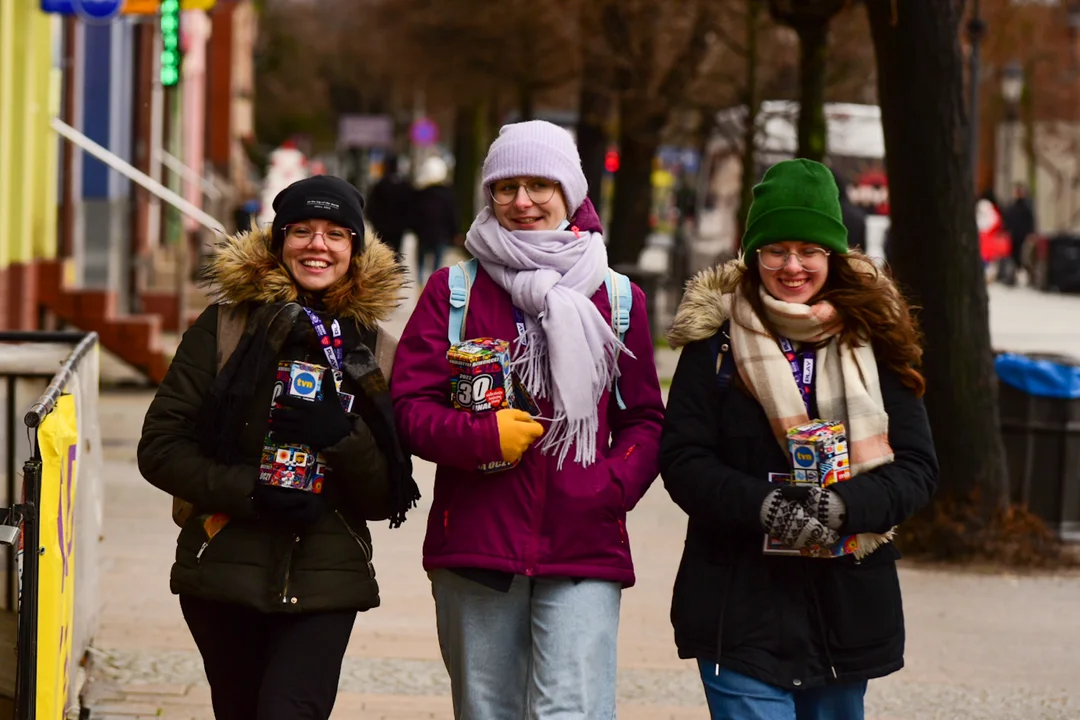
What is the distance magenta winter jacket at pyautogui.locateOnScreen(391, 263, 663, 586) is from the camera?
4191mm

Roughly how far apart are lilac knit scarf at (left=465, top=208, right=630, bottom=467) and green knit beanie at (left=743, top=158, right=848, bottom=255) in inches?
16.1

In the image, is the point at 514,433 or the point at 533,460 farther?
the point at 533,460

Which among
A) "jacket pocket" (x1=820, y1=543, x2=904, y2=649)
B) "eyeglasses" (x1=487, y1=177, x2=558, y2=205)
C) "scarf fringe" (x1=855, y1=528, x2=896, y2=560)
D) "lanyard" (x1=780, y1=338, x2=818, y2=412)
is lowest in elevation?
"jacket pocket" (x1=820, y1=543, x2=904, y2=649)

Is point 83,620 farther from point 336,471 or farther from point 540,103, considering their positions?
point 540,103

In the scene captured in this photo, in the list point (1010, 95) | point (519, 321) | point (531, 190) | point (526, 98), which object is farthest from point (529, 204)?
point (1010, 95)

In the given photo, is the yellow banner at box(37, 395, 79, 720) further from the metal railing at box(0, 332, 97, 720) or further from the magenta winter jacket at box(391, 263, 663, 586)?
the magenta winter jacket at box(391, 263, 663, 586)

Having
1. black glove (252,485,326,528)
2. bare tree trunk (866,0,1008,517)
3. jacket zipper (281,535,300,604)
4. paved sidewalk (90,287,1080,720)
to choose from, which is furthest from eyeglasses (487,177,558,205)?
bare tree trunk (866,0,1008,517)

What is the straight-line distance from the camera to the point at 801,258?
4.18 meters

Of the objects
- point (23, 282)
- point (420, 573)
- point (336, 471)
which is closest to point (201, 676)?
point (420, 573)

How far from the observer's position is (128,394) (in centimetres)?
1480

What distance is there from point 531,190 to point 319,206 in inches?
20.0

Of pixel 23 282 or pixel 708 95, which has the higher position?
pixel 708 95

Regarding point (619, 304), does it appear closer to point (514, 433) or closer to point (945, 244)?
point (514, 433)

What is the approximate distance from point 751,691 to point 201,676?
3048 millimetres
